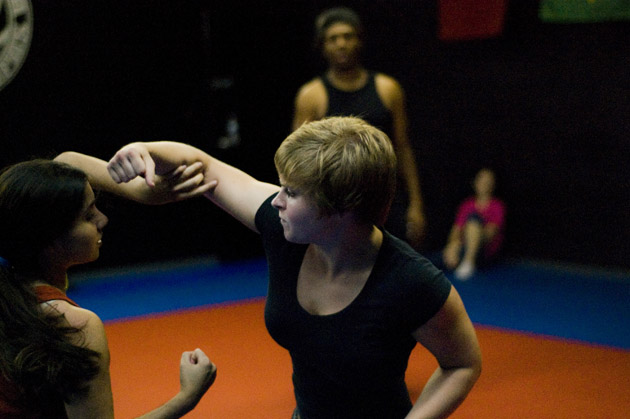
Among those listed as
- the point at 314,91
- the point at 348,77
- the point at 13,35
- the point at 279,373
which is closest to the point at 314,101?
the point at 314,91

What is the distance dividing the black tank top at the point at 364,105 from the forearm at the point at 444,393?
1873mm

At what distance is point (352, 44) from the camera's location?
347cm

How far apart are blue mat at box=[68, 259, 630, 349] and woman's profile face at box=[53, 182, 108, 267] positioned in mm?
3401

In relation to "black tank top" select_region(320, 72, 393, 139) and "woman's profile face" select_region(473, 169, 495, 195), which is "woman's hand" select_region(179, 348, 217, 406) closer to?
"black tank top" select_region(320, 72, 393, 139)

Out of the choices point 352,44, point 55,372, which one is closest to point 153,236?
point 352,44

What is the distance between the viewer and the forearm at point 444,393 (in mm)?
1512

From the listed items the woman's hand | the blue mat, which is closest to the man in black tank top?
the blue mat

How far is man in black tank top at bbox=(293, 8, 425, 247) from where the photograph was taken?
3.33m

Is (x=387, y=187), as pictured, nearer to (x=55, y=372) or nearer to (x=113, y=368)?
(x=55, y=372)

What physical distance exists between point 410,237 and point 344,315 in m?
1.80

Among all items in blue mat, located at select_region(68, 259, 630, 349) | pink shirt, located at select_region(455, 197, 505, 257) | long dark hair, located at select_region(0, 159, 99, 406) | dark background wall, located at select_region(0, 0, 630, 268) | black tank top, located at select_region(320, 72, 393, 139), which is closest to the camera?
long dark hair, located at select_region(0, 159, 99, 406)

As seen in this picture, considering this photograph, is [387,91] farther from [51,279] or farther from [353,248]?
[51,279]

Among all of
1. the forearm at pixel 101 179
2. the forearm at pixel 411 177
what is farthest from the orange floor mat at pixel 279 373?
the forearm at pixel 101 179

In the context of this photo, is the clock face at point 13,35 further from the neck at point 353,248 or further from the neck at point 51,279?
the neck at point 353,248
